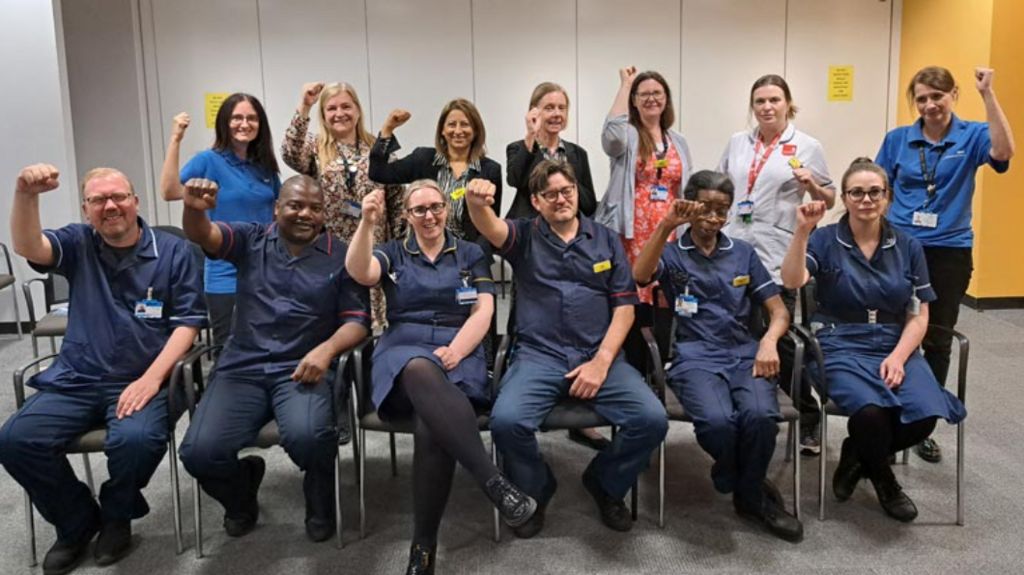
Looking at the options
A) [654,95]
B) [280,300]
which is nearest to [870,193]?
[654,95]

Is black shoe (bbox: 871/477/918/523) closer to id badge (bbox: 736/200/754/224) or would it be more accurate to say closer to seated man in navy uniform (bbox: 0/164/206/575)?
id badge (bbox: 736/200/754/224)

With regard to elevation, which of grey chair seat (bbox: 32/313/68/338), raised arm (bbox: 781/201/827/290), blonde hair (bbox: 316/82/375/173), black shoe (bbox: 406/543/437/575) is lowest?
black shoe (bbox: 406/543/437/575)

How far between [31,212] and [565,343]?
1.75 metres

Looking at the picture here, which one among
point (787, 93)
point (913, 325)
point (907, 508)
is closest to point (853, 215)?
point (913, 325)

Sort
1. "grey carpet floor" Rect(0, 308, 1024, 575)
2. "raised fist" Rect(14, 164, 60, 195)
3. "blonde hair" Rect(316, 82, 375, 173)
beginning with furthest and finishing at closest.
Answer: "blonde hair" Rect(316, 82, 375, 173)
"grey carpet floor" Rect(0, 308, 1024, 575)
"raised fist" Rect(14, 164, 60, 195)

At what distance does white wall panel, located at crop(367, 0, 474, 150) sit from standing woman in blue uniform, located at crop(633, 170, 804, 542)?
386 cm

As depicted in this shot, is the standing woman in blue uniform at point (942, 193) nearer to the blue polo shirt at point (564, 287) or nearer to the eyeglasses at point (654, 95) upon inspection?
the eyeglasses at point (654, 95)

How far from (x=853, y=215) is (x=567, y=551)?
5.07 feet

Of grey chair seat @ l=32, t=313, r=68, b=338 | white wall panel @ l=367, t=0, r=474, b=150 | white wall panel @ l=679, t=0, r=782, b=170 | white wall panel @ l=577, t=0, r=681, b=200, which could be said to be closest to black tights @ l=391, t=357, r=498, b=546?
grey chair seat @ l=32, t=313, r=68, b=338

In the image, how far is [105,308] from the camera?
8.45ft

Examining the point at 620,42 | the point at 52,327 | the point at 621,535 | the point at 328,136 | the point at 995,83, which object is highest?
the point at 620,42

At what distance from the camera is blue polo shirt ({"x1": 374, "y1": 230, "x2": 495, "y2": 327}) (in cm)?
277

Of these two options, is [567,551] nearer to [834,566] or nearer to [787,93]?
[834,566]

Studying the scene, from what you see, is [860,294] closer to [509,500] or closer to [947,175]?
[947,175]
